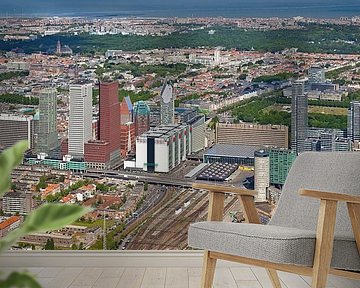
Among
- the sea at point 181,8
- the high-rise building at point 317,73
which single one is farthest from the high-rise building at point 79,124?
the high-rise building at point 317,73

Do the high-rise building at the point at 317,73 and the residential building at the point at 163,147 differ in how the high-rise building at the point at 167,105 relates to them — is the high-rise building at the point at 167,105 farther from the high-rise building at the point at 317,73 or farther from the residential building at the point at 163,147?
the high-rise building at the point at 317,73

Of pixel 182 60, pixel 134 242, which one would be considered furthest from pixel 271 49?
pixel 134 242

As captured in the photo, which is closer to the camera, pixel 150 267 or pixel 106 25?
pixel 150 267

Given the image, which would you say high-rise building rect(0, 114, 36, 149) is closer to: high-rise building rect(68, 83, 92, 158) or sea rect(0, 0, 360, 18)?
high-rise building rect(68, 83, 92, 158)

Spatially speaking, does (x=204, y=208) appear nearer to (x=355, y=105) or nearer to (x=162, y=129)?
(x=162, y=129)

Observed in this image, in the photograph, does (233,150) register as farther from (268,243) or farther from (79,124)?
(268,243)
